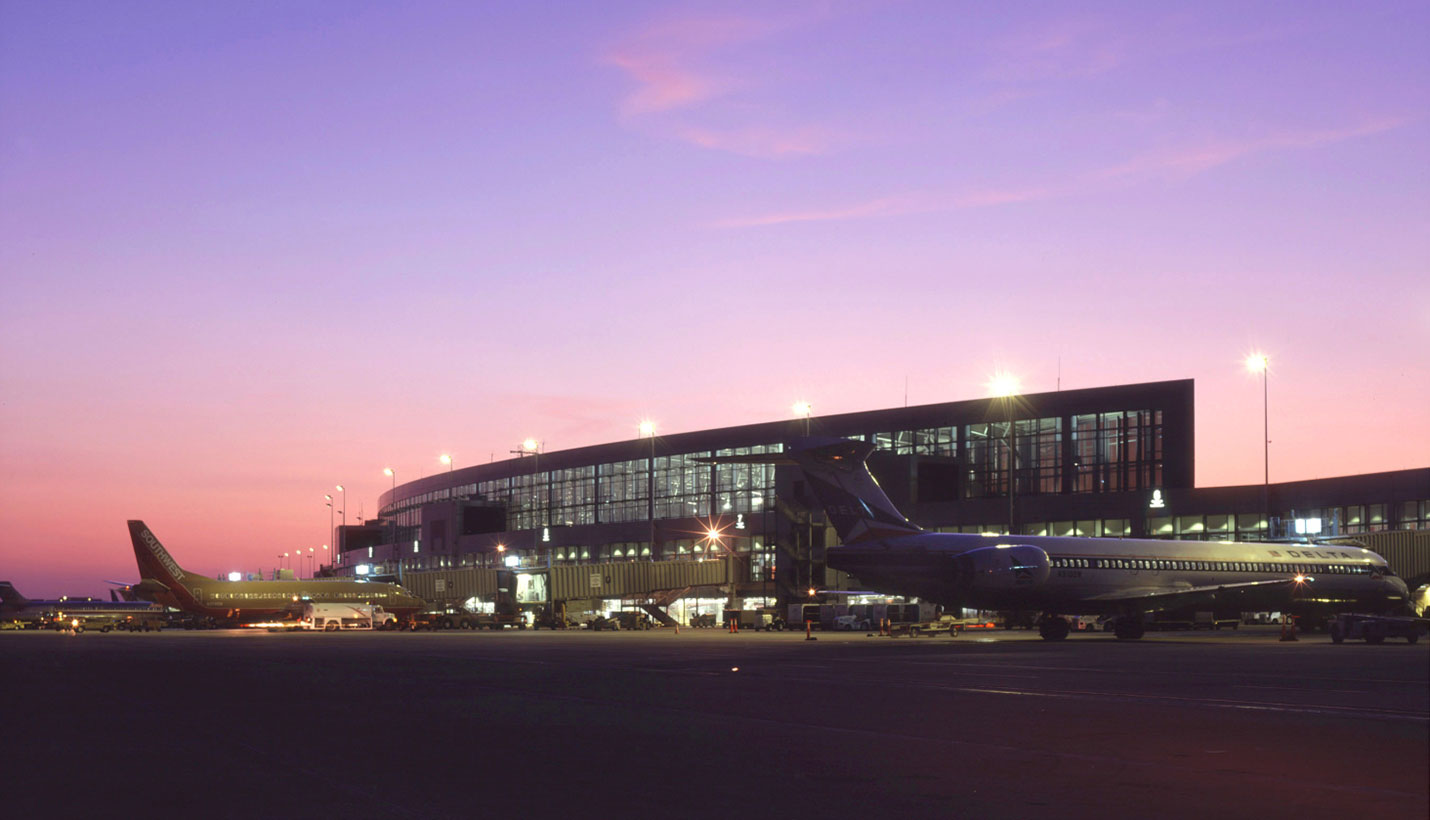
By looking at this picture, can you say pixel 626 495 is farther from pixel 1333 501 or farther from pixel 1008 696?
pixel 1008 696

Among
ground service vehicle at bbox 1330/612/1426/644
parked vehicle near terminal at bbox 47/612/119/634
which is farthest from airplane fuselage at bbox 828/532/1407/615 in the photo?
parked vehicle near terminal at bbox 47/612/119/634

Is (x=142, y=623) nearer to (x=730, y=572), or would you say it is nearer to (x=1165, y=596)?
(x=730, y=572)

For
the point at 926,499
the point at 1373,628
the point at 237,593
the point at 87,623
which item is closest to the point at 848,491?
the point at 1373,628

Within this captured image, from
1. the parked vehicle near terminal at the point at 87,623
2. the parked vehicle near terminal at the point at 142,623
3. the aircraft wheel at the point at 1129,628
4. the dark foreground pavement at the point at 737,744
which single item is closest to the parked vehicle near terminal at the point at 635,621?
the parked vehicle near terminal at the point at 142,623

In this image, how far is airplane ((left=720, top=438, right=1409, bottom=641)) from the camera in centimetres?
5781

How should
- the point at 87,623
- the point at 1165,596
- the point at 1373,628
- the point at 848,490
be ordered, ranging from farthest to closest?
1. the point at 87,623
2. the point at 1165,596
3. the point at 848,490
4. the point at 1373,628

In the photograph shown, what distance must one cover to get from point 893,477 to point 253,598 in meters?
57.5

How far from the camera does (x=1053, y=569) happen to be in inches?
2317

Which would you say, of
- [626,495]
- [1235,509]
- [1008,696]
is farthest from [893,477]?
[1008,696]

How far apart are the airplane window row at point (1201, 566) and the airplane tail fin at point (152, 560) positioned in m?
76.4

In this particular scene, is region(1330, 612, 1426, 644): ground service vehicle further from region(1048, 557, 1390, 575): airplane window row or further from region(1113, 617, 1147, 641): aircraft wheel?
region(1113, 617, 1147, 641): aircraft wheel

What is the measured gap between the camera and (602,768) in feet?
49.1

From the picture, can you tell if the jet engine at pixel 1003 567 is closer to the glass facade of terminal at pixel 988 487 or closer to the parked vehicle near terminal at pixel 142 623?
the glass facade of terminal at pixel 988 487

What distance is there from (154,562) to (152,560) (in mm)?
Result: 226
